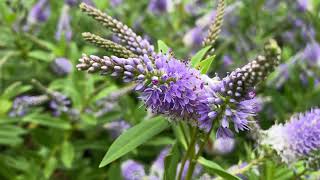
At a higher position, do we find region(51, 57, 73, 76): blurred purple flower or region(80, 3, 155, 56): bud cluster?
region(51, 57, 73, 76): blurred purple flower

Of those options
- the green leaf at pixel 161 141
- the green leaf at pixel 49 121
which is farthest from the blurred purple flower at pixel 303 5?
the green leaf at pixel 49 121

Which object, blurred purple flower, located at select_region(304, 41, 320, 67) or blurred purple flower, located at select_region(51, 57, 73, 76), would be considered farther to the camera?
blurred purple flower, located at select_region(304, 41, 320, 67)

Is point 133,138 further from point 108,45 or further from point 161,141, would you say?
point 161,141

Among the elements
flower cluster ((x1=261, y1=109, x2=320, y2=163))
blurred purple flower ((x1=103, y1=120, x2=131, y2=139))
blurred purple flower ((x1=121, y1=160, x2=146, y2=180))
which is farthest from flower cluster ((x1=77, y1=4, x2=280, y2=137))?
blurred purple flower ((x1=103, y1=120, x2=131, y2=139))

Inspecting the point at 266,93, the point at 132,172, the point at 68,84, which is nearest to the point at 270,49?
the point at 132,172

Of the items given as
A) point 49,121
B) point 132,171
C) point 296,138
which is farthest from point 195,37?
point 296,138

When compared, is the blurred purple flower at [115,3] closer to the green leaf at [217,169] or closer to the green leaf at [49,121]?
the green leaf at [49,121]

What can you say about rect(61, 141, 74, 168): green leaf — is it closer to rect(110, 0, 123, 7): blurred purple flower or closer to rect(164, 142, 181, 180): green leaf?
rect(164, 142, 181, 180): green leaf
